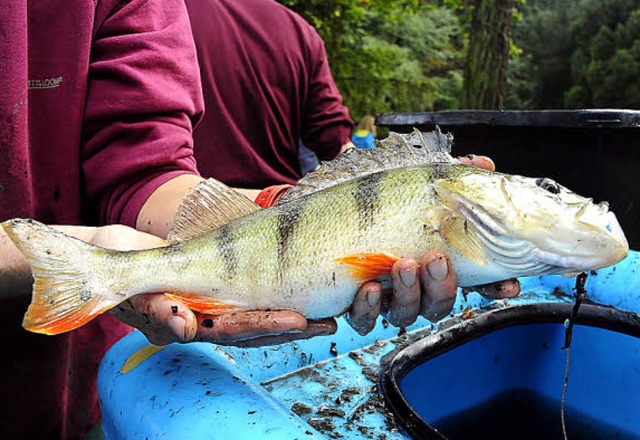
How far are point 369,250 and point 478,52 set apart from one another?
5.70m

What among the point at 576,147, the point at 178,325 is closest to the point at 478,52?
the point at 576,147

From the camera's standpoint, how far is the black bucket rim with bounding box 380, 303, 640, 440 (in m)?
1.62

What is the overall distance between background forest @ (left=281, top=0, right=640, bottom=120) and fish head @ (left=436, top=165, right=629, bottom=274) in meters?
5.28

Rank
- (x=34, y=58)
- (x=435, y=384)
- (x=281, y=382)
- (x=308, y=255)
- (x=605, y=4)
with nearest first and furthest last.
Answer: (x=308, y=255) < (x=34, y=58) < (x=281, y=382) < (x=435, y=384) < (x=605, y=4)

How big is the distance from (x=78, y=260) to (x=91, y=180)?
2.01 ft

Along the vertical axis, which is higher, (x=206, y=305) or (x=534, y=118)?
(x=534, y=118)

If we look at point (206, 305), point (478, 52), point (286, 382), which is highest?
point (478, 52)

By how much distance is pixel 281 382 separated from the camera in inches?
68.2

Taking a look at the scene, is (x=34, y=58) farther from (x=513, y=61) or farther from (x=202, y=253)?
(x=513, y=61)

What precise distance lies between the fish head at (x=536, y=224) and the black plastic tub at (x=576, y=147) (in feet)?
4.77

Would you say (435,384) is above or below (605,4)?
below

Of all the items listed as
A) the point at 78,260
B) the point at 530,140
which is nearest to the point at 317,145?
the point at 530,140

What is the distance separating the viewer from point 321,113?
3.04m

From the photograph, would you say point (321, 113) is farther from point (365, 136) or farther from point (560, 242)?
point (365, 136)
